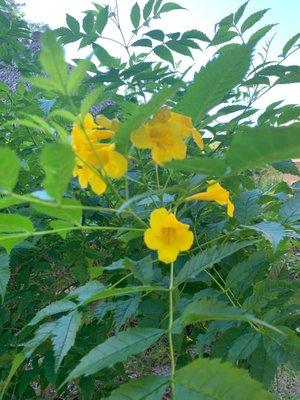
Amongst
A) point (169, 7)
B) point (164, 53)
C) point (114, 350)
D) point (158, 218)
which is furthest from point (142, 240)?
point (169, 7)

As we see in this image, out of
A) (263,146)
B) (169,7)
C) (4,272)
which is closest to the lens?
(263,146)

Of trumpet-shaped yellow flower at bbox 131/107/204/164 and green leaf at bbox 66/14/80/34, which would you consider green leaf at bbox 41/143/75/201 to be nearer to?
trumpet-shaped yellow flower at bbox 131/107/204/164

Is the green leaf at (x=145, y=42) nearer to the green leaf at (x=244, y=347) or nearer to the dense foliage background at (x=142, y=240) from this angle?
the dense foliage background at (x=142, y=240)

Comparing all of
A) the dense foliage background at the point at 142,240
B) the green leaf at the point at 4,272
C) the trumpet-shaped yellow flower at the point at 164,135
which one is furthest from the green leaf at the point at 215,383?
the green leaf at the point at 4,272

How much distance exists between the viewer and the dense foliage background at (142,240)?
0.52 m

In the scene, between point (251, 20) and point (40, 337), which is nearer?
point (40, 337)

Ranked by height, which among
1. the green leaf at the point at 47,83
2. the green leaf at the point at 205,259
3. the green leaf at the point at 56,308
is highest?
the green leaf at the point at 47,83

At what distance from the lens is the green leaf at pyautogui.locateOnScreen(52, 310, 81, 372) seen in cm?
63

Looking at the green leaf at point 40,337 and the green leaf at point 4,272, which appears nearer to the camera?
the green leaf at point 40,337

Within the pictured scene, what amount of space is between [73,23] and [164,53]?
0.27 m

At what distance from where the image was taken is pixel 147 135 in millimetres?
616

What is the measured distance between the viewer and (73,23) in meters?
1.31

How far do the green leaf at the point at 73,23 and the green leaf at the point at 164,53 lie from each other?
23 centimetres

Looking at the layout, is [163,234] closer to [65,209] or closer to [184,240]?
[184,240]
